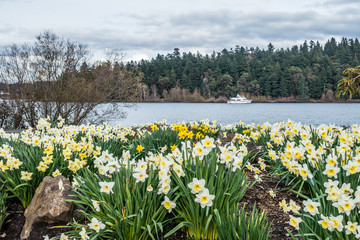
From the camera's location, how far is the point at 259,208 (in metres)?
3.05

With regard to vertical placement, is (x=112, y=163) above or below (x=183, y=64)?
below

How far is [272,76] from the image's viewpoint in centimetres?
6316

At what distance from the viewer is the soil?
275 centimetres

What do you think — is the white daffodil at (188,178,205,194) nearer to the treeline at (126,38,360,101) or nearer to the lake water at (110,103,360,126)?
the lake water at (110,103,360,126)

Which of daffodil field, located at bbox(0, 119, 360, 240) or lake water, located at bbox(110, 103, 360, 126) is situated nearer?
daffodil field, located at bbox(0, 119, 360, 240)

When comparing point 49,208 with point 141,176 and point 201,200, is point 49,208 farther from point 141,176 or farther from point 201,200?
point 201,200

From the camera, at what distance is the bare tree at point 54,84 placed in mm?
11188

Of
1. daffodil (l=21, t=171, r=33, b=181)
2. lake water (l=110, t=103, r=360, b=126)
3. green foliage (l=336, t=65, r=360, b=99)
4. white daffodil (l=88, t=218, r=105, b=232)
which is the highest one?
green foliage (l=336, t=65, r=360, b=99)

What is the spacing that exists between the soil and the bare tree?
784 cm

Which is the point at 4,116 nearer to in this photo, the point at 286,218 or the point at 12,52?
the point at 12,52

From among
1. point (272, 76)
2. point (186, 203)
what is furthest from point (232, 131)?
point (272, 76)

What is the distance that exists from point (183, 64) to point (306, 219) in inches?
3007

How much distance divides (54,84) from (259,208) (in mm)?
10160

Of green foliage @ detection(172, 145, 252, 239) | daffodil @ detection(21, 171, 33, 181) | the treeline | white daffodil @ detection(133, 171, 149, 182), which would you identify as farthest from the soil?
the treeline
